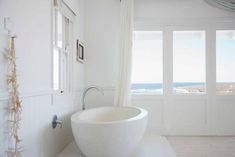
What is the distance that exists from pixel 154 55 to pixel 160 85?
2.00ft

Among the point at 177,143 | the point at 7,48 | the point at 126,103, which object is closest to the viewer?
the point at 7,48

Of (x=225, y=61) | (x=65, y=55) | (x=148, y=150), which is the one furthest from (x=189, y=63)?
(x=65, y=55)

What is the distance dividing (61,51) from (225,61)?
3.11m

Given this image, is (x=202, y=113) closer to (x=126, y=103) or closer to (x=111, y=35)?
(x=126, y=103)

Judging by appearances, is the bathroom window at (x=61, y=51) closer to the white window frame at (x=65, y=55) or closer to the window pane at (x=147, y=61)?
the white window frame at (x=65, y=55)

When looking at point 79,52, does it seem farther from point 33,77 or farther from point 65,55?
point 33,77

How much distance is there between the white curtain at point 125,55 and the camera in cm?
365

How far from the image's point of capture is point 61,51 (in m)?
2.89

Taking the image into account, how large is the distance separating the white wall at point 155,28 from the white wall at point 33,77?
4.90ft

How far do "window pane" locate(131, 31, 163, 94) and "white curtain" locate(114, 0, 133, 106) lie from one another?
0.34 m

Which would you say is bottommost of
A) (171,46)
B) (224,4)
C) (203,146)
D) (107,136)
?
(203,146)

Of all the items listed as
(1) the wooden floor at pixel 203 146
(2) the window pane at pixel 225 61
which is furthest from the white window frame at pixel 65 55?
(2) the window pane at pixel 225 61

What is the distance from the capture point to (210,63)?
3916mm

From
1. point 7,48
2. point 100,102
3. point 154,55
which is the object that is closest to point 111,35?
point 154,55
